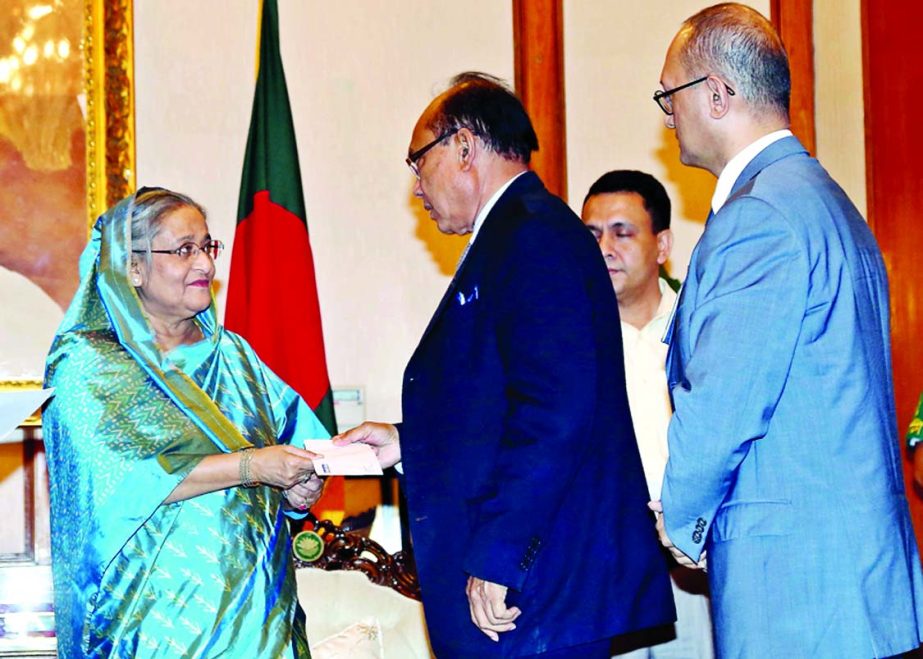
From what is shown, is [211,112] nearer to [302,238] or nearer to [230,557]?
[302,238]

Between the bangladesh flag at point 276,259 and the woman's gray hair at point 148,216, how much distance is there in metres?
1.37

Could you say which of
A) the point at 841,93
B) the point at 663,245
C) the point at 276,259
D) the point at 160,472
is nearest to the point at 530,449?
the point at 160,472

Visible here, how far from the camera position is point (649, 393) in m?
3.59

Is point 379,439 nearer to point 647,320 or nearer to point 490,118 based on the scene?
point 490,118

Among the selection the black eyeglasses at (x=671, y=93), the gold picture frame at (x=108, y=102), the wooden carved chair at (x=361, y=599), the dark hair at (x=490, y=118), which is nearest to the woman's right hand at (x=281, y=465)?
the dark hair at (x=490, y=118)

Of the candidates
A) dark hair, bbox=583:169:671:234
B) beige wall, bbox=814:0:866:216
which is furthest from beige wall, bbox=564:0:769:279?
dark hair, bbox=583:169:671:234

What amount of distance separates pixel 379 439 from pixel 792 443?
1.22 m

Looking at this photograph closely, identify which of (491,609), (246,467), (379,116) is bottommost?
(491,609)

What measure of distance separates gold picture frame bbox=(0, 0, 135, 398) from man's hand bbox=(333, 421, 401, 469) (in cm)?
213

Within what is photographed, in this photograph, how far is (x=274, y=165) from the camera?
4.75 metres

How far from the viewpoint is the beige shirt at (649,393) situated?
3.50 metres

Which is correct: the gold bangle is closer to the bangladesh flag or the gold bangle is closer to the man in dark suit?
the man in dark suit

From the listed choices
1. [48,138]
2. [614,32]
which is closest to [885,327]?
[614,32]

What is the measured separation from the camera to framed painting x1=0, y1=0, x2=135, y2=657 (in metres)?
4.54
